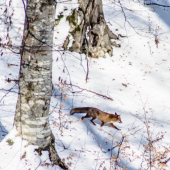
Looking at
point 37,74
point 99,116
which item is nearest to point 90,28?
point 99,116

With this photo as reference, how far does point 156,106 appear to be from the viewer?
6.67 metres

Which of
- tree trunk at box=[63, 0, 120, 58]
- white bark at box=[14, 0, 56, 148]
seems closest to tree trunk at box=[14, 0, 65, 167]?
white bark at box=[14, 0, 56, 148]

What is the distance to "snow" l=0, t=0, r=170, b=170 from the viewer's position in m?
3.68

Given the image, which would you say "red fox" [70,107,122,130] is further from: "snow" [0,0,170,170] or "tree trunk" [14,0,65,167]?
"tree trunk" [14,0,65,167]

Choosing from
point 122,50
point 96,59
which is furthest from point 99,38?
point 122,50

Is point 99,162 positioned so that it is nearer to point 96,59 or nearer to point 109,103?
point 109,103

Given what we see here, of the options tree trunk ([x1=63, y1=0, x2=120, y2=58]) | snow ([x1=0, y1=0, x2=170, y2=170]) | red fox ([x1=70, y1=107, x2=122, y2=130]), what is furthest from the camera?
tree trunk ([x1=63, y1=0, x2=120, y2=58])

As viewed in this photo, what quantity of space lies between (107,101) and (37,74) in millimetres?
3633

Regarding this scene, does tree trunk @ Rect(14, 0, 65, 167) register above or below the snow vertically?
above

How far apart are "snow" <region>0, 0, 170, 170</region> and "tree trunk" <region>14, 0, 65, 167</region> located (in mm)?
181

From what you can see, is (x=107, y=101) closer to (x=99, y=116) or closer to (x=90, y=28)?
(x=99, y=116)

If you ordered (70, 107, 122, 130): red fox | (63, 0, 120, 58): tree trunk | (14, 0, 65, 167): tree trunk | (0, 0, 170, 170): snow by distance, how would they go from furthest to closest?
(63, 0, 120, 58): tree trunk
(70, 107, 122, 130): red fox
(0, 0, 170, 170): snow
(14, 0, 65, 167): tree trunk

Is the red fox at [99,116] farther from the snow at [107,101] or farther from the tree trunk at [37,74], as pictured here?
the tree trunk at [37,74]

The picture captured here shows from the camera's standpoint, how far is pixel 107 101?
6258mm
